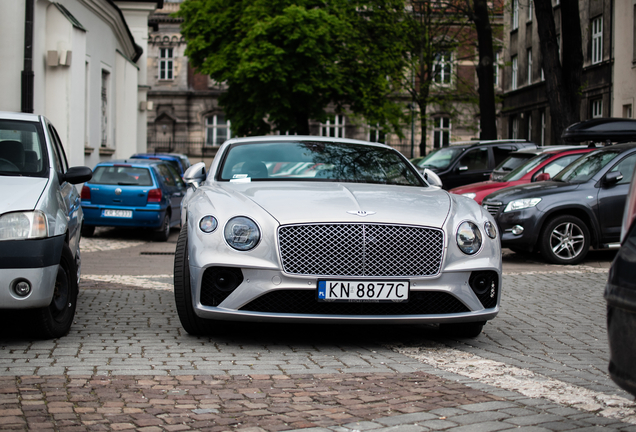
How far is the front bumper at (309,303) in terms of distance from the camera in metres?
5.30

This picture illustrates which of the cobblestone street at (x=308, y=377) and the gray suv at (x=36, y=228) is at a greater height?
the gray suv at (x=36, y=228)

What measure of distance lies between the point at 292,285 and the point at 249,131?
33.6 meters

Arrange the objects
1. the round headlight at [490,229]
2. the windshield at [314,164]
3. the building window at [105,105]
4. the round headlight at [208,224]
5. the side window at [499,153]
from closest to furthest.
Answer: the round headlight at [208,224] < the round headlight at [490,229] < the windshield at [314,164] < the side window at [499,153] < the building window at [105,105]

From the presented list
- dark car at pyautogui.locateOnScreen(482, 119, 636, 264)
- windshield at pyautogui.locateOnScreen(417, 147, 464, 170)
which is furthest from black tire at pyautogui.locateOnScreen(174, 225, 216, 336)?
windshield at pyautogui.locateOnScreen(417, 147, 464, 170)

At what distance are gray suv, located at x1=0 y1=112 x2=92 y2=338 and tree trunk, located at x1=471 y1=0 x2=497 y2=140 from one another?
1918cm

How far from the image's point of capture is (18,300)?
→ 17.4 feet

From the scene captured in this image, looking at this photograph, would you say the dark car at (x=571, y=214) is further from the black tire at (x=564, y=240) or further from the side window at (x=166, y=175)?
the side window at (x=166, y=175)

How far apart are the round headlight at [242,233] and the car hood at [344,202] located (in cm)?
17

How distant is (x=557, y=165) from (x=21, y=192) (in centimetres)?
1068

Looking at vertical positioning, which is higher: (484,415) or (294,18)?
(294,18)

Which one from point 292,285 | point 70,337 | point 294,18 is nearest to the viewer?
point 292,285

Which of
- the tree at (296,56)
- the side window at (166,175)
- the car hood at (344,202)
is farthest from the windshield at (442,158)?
the tree at (296,56)

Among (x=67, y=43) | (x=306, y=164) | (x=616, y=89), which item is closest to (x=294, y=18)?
(x=616, y=89)

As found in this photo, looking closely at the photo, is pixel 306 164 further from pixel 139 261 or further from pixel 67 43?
pixel 67 43
